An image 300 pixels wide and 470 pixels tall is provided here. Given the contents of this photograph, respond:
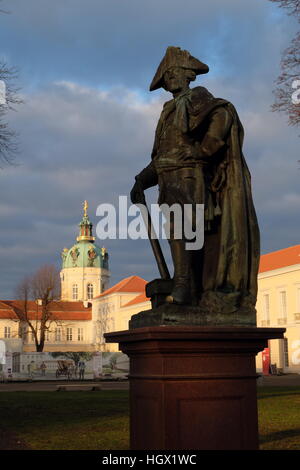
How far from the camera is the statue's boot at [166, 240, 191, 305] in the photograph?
426 centimetres

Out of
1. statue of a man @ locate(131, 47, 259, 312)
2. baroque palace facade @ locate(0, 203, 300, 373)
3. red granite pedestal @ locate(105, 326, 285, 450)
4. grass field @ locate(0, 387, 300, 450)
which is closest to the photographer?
red granite pedestal @ locate(105, 326, 285, 450)

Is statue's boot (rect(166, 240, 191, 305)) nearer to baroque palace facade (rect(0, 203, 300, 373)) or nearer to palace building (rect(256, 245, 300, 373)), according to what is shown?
baroque palace facade (rect(0, 203, 300, 373))

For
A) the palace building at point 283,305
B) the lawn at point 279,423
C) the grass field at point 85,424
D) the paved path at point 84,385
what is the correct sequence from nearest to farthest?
1. the lawn at point 279,423
2. the grass field at point 85,424
3. the paved path at point 84,385
4. the palace building at point 283,305

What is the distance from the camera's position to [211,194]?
450 cm

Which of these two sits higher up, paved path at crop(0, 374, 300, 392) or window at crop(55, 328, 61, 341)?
window at crop(55, 328, 61, 341)

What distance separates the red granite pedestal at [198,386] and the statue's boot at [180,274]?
15.0 inches

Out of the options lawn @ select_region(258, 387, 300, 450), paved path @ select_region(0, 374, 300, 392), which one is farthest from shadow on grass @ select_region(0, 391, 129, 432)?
paved path @ select_region(0, 374, 300, 392)

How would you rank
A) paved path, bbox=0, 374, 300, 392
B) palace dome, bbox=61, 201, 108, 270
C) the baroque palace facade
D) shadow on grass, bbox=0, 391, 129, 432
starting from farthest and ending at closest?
palace dome, bbox=61, 201, 108, 270
the baroque palace facade
paved path, bbox=0, 374, 300, 392
shadow on grass, bbox=0, 391, 129, 432

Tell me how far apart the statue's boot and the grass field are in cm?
431

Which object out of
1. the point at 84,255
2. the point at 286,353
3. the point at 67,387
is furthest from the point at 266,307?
the point at 84,255

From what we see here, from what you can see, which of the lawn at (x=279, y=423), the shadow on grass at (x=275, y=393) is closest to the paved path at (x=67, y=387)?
the shadow on grass at (x=275, y=393)

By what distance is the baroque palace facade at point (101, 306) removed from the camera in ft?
143

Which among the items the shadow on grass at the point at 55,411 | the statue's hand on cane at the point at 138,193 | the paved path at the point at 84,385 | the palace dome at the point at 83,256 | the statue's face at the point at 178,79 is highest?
the palace dome at the point at 83,256

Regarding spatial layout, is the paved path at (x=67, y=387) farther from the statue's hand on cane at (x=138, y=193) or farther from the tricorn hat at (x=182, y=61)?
the tricorn hat at (x=182, y=61)
